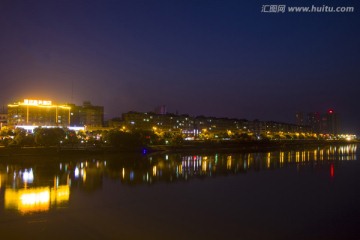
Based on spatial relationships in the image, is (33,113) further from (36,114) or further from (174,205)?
(174,205)

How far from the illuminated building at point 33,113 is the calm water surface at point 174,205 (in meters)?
37.8

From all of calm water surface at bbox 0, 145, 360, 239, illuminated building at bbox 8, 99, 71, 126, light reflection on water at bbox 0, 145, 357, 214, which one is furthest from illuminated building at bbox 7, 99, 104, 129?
calm water surface at bbox 0, 145, 360, 239

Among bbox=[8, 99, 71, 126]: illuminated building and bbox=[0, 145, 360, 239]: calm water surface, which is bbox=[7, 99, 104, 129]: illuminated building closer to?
bbox=[8, 99, 71, 126]: illuminated building

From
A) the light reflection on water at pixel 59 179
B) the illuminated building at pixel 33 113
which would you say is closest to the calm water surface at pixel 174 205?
A: the light reflection on water at pixel 59 179

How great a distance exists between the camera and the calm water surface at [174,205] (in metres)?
9.34

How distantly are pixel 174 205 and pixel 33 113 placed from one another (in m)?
50.1

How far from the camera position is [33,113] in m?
57.8

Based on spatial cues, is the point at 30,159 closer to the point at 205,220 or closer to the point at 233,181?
the point at 233,181

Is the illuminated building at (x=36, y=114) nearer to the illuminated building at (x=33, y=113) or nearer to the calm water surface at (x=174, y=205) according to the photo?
the illuminated building at (x=33, y=113)

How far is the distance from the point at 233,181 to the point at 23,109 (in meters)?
46.0

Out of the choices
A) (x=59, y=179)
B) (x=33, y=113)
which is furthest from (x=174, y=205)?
(x=33, y=113)

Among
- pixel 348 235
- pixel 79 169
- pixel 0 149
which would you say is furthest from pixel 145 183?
pixel 0 149

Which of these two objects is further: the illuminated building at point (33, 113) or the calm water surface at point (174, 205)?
the illuminated building at point (33, 113)

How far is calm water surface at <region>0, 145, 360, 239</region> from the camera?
934 cm
